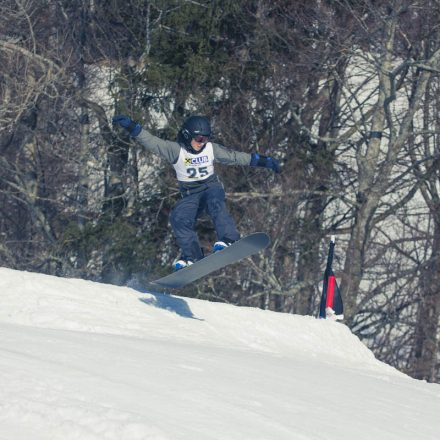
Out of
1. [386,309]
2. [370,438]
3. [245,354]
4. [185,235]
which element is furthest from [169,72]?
[370,438]

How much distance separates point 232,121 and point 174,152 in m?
10.7

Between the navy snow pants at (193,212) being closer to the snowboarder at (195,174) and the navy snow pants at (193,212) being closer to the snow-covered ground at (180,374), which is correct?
the snowboarder at (195,174)

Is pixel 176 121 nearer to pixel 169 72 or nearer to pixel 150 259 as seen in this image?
pixel 169 72

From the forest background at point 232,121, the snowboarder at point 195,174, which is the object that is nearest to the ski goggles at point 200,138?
the snowboarder at point 195,174

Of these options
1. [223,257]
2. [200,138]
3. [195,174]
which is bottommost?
[223,257]

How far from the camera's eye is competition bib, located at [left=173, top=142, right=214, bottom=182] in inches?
388

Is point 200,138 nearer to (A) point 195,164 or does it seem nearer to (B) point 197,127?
(B) point 197,127

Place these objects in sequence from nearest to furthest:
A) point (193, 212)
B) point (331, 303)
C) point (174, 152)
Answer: point (174, 152), point (193, 212), point (331, 303)

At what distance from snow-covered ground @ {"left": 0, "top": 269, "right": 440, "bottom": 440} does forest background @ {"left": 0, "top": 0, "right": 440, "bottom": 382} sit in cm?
965

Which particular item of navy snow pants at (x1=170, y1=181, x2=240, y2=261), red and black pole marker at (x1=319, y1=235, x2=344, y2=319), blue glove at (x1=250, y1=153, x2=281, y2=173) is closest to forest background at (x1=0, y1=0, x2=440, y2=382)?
red and black pole marker at (x1=319, y1=235, x2=344, y2=319)

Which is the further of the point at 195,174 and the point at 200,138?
the point at 195,174

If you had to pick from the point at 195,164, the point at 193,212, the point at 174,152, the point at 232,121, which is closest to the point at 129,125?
the point at 174,152

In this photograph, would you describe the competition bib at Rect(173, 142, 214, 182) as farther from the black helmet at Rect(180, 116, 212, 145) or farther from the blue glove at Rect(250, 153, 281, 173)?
the blue glove at Rect(250, 153, 281, 173)

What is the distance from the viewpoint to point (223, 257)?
9594 mm
